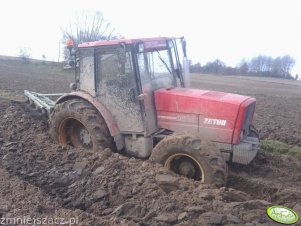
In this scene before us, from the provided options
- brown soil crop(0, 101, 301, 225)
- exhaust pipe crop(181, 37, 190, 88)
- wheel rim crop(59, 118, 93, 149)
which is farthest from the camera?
exhaust pipe crop(181, 37, 190, 88)

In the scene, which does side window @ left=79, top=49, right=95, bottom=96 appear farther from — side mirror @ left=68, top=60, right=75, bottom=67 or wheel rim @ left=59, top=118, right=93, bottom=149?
wheel rim @ left=59, top=118, right=93, bottom=149

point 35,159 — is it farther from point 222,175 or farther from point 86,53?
point 222,175

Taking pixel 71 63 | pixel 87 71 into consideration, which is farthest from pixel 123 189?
pixel 71 63

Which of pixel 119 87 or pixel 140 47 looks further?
pixel 119 87

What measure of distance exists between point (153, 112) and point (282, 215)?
8.50 feet

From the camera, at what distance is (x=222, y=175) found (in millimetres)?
4793

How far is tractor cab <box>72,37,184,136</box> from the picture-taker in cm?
553

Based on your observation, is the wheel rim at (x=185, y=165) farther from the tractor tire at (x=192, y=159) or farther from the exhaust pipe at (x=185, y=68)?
the exhaust pipe at (x=185, y=68)

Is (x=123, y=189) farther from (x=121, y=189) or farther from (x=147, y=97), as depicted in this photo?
(x=147, y=97)

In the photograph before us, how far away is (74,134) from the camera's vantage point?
6.57 m

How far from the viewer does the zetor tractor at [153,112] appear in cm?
511

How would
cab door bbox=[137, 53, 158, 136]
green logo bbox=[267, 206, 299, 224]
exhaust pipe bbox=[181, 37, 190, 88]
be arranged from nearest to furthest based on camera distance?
green logo bbox=[267, 206, 299, 224] → cab door bbox=[137, 53, 158, 136] → exhaust pipe bbox=[181, 37, 190, 88]

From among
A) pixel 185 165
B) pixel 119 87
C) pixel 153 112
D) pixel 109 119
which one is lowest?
pixel 185 165

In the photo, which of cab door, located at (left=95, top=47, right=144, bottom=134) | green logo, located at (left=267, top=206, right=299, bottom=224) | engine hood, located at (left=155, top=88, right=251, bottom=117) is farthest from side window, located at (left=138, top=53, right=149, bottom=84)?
green logo, located at (left=267, top=206, right=299, bottom=224)
